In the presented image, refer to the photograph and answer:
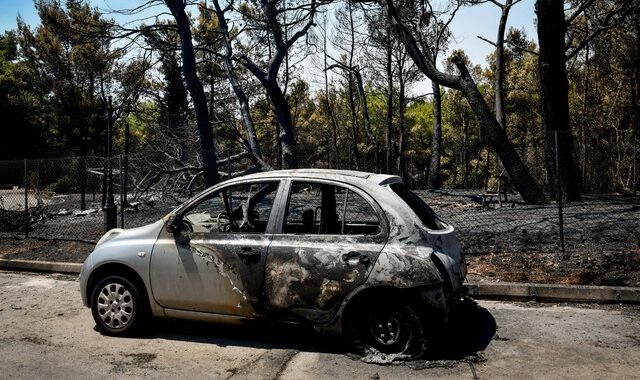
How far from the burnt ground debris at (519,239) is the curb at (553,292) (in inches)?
14.9

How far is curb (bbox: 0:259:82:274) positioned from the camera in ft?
29.6

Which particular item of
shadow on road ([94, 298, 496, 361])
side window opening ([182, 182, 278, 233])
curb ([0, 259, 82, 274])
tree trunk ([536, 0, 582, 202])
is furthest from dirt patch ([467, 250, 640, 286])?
curb ([0, 259, 82, 274])

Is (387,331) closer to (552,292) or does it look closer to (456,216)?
(552,292)

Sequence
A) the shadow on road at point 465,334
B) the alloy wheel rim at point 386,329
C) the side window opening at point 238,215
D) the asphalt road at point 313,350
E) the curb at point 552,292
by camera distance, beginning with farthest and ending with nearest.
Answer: the curb at point 552,292
the side window opening at point 238,215
the shadow on road at point 465,334
the alloy wheel rim at point 386,329
the asphalt road at point 313,350

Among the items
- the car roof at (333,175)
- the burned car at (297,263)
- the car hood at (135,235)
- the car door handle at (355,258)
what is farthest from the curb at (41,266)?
the car door handle at (355,258)

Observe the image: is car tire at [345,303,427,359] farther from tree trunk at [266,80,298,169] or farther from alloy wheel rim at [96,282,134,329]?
tree trunk at [266,80,298,169]

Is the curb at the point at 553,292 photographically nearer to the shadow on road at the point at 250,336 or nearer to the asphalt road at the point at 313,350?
the asphalt road at the point at 313,350

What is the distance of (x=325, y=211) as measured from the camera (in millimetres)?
5164

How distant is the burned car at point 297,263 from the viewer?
14.4ft

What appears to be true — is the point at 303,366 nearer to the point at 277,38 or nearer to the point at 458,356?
the point at 458,356

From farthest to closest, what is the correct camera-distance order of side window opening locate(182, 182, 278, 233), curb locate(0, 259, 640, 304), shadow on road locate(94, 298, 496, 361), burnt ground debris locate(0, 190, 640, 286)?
burnt ground debris locate(0, 190, 640, 286) < curb locate(0, 259, 640, 304) < side window opening locate(182, 182, 278, 233) < shadow on road locate(94, 298, 496, 361)

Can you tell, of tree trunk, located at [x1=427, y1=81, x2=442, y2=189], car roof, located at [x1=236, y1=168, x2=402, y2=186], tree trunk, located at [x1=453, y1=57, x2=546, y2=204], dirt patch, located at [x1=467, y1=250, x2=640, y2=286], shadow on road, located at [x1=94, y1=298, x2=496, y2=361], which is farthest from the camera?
tree trunk, located at [x1=427, y1=81, x2=442, y2=189]

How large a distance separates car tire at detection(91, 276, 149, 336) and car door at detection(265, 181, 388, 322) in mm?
1437

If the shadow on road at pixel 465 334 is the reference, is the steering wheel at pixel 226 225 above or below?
above
